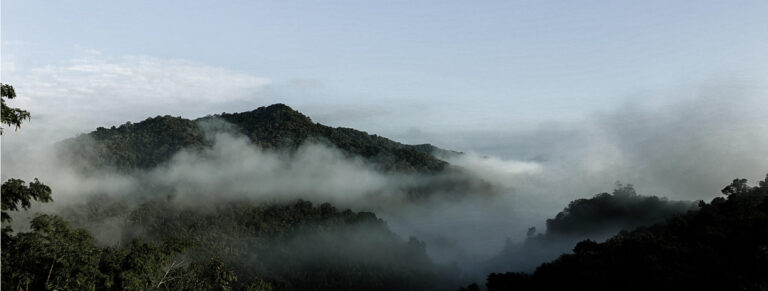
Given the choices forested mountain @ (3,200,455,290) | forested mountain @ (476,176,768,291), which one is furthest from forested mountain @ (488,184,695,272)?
forested mountain @ (476,176,768,291)

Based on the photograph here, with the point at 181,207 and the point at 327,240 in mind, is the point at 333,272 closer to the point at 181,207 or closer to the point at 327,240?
the point at 327,240

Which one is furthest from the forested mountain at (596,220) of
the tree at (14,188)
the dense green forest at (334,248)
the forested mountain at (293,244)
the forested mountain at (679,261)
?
the tree at (14,188)

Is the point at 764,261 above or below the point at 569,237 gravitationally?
above

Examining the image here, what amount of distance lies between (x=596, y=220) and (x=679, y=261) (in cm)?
10909

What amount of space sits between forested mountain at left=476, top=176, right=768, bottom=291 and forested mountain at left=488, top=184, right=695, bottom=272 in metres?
71.9

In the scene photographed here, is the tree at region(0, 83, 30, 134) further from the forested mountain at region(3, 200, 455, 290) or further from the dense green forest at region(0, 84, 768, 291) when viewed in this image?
the forested mountain at region(3, 200, 455, 290)

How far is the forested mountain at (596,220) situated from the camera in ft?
427

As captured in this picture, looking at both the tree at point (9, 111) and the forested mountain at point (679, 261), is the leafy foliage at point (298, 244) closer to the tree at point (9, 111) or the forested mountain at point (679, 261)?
the forested mountain at point (679, 261)

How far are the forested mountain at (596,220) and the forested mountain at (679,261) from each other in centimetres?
7191

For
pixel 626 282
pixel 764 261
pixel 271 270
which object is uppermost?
pixel 764 261

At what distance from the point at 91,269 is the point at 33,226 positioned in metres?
2.40

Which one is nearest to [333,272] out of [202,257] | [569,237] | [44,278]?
[202,257]

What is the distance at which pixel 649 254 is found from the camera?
4456 centimetres

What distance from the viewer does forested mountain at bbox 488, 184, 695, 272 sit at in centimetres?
13025
